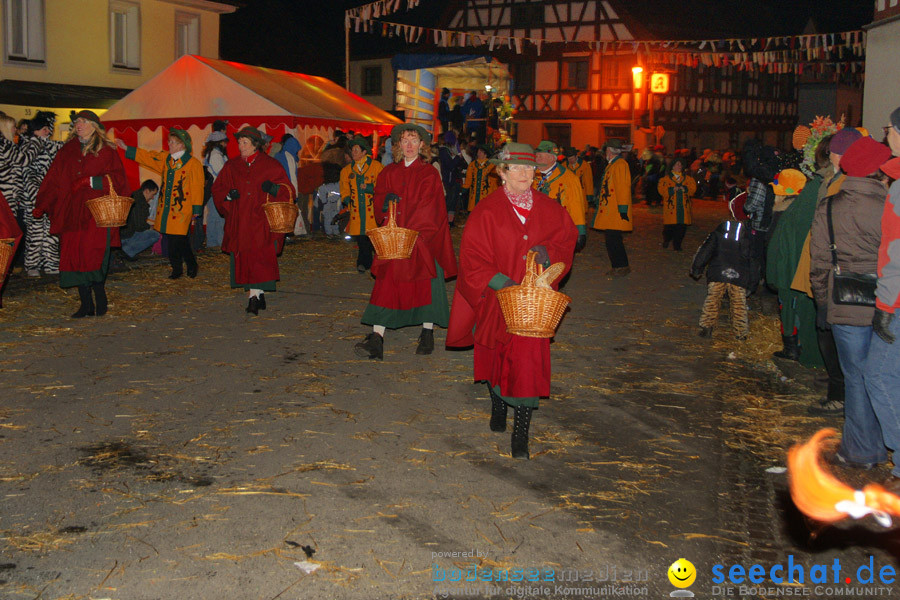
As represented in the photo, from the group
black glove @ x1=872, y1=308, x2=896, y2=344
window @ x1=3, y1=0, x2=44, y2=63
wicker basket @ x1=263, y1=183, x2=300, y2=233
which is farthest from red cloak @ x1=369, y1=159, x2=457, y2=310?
window @ x1=3, y1=0, x2=44, y2=63

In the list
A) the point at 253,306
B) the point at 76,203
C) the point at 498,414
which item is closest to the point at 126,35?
the point at 76,203

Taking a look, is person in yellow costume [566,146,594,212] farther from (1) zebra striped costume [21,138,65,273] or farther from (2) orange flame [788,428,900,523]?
(2) orange flame [788,428,900,523]

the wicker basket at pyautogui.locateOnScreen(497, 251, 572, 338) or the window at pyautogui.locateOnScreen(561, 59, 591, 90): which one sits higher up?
the window at pyautogui.locateOnScreen(561, 59, 591, 90)

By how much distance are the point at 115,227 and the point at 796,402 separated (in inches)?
267

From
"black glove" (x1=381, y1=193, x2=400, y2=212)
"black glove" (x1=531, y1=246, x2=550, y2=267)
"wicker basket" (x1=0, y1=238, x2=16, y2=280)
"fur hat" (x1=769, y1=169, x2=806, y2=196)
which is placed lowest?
"wicker basket" (x1=0, y1=238, x2=16, y2=280)

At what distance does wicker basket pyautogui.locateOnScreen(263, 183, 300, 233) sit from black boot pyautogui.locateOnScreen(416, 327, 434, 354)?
6.91ft

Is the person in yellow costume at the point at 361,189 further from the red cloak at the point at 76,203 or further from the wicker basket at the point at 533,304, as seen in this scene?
the wicker basket at the point at 533,304

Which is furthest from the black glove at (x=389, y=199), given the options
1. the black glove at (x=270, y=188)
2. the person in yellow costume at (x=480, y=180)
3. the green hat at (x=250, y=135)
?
the person in yellow costume at (x=480, y=180)

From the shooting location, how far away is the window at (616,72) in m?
37.8

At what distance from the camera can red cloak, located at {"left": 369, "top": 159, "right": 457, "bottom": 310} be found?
25.2 feet

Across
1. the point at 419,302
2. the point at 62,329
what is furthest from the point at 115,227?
the point at 419,302

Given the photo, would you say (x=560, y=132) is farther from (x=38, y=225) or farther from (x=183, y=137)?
(x=38, y=225)

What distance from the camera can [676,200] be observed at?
50.9 ft

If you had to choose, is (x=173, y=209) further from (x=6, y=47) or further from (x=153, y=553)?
(x=6, y=47)
